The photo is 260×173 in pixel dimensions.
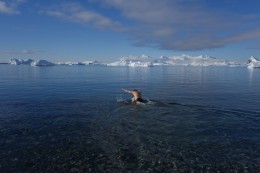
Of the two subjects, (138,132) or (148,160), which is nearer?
(148,160)

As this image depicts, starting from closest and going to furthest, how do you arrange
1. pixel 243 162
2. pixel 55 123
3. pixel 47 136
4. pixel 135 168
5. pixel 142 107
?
pixel 135 168
pixel 243 162
pixel 47 136
pixel 55 123
pixel 142 107

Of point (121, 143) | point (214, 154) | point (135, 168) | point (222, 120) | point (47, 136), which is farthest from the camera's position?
point (222, 120)

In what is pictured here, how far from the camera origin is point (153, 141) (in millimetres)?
18828

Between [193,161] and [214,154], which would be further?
[214,154]

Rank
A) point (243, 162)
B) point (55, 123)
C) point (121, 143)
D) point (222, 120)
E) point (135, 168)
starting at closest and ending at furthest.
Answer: point (135, 168) < point (243, 162) < point (121, 143) < point (55, 123) < point (222, 120)

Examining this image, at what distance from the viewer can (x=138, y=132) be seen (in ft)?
68.7

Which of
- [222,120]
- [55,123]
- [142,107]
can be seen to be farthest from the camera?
[142,107]

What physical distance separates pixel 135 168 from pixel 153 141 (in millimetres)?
4712


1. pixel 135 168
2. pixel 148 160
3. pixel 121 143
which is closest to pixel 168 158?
pixel 148 160

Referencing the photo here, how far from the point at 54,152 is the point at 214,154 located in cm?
1090

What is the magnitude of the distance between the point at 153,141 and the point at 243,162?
21.0 feet

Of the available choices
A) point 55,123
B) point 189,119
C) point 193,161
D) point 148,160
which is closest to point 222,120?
point 189,119

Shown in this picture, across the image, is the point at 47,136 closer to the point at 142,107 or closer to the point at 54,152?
the point at 54,152

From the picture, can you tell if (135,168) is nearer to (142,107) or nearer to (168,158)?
(168,158)
